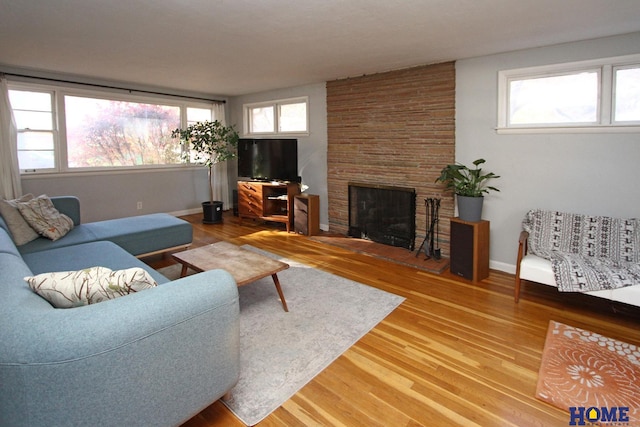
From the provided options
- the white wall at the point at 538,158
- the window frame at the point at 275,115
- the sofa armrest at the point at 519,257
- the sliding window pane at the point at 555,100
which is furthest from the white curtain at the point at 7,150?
the sliding window pane at the point at 555,100

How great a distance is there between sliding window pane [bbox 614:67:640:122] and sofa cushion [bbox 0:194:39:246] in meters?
5.30

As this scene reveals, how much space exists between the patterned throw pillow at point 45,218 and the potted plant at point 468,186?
3.85 m

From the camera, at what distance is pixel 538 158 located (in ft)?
11.4

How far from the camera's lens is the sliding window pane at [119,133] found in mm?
5215

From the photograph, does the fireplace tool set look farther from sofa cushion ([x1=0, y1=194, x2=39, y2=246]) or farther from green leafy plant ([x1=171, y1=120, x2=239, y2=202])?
sofa cushion ([x1=0, y1=194, x2=39, y2=246])

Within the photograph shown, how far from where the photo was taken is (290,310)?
287cm

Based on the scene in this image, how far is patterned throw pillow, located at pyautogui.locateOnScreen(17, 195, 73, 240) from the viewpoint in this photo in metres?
3.21

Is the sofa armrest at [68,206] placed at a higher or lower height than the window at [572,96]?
lower

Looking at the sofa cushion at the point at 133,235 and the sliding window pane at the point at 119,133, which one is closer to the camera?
the sofa cushion at the point at 133,235

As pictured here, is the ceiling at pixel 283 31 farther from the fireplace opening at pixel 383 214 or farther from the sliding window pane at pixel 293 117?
the fireplace opening at pixel 383 214

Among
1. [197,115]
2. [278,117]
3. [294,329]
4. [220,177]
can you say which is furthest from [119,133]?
[294,329]

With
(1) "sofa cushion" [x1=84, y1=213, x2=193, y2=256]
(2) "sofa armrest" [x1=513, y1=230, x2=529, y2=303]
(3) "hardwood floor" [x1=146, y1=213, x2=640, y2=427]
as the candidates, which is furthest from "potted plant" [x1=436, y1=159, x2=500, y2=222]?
(1) "sofa cushion" [x1=84, y1=213, x2=193, y2=256]

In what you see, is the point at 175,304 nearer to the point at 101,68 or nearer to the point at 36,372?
the point at 36,372

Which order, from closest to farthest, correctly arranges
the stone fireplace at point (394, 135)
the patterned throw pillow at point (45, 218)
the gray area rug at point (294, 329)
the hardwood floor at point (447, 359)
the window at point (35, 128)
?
the hardwood floor at point (447, 359), the gray area rug at point (294, 329), the patterned throw pillow at point (45, 218), the stone fireplace at point (394, 135), the window at point (35, 128)
